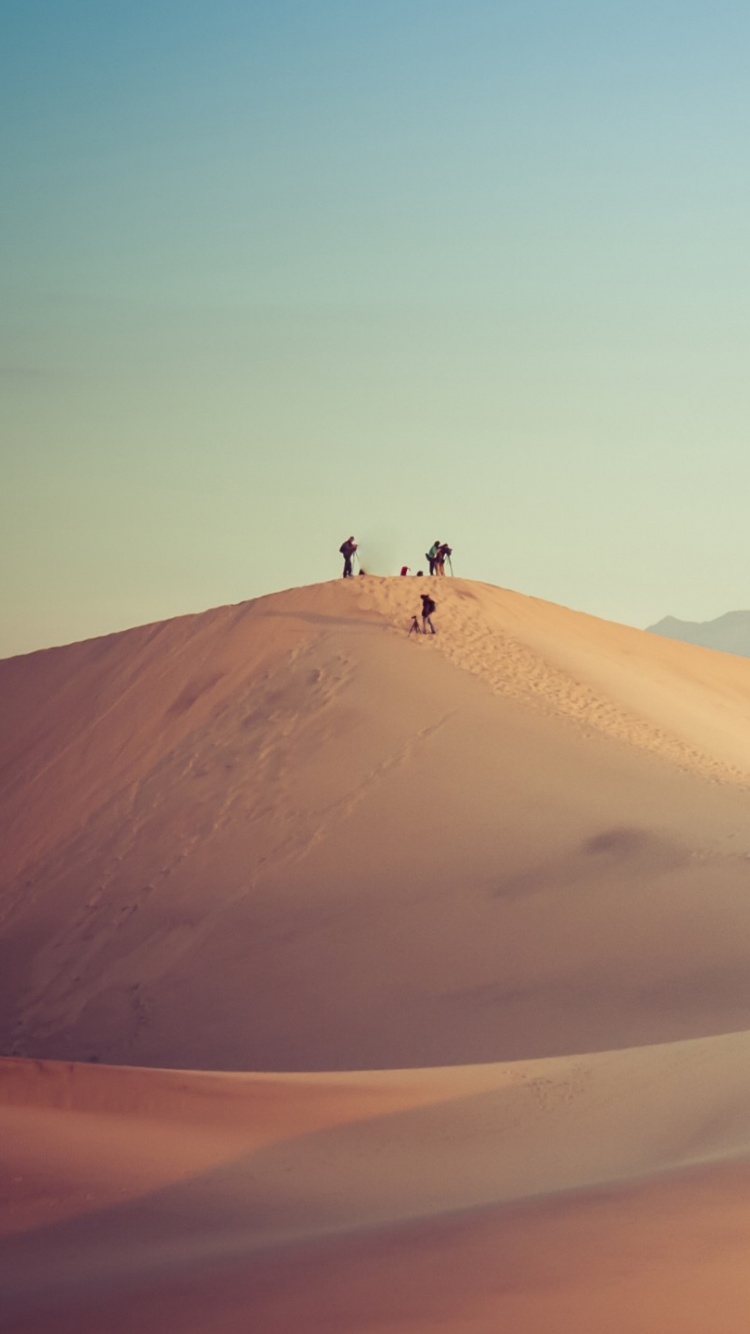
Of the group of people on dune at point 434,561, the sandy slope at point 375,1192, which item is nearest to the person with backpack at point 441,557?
the group of people on dune at point 434,561

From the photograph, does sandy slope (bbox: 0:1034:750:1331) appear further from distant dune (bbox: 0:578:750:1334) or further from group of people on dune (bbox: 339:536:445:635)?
→ group of people on dune (bbox: 339:536:445:635)

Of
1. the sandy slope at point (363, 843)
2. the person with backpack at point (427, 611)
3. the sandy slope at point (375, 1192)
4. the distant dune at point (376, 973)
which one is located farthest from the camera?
the person with backpack at point (427, 611)

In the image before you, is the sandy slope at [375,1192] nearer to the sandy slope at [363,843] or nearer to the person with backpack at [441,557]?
the sandy slope at [363,843]

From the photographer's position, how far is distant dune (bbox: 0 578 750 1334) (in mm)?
7508

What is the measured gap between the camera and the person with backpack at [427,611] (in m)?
30.5

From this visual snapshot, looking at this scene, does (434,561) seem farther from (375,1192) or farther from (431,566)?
(375,1192)

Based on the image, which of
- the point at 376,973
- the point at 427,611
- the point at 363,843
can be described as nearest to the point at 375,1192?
the point at 376,973

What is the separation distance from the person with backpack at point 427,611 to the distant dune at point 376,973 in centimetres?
61

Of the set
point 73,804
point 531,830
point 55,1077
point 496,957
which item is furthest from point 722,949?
point 73,804

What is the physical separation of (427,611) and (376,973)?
12.4 metres

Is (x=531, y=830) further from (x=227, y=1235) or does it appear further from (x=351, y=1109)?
(x=227, y=1235)

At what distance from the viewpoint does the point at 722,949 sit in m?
17.8

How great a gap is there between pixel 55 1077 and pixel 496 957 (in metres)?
7.26

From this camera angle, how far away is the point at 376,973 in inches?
774
